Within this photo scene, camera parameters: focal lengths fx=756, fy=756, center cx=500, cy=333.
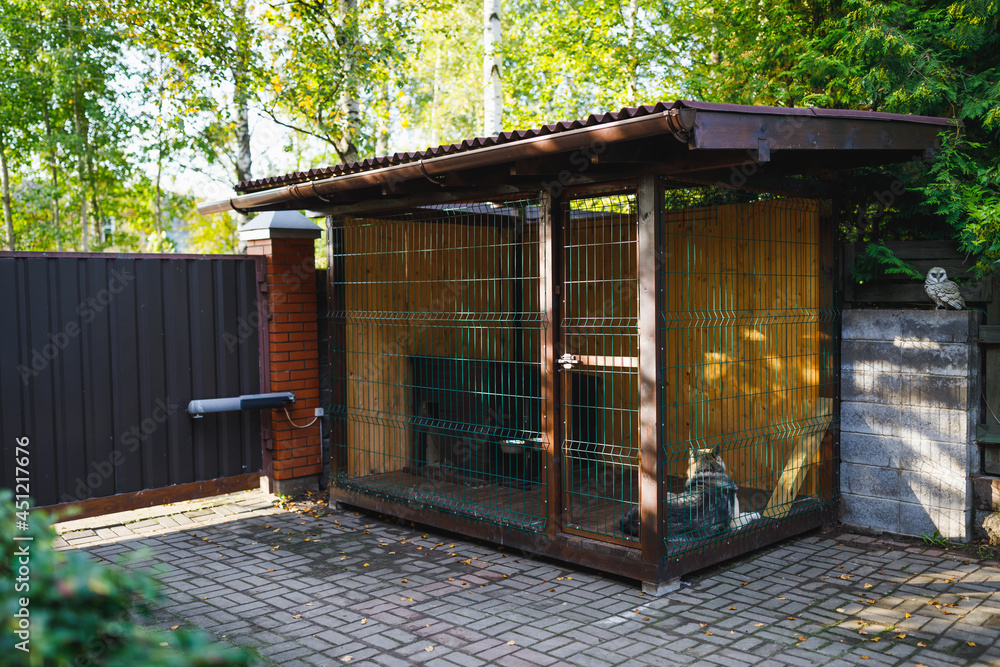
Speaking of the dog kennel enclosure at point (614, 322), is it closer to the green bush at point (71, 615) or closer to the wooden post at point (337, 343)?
the wooden post at point (337, 343)

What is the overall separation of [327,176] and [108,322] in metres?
1.98

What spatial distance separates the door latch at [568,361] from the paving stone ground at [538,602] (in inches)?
51.1

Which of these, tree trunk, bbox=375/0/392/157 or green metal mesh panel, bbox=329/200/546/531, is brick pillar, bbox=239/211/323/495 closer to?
green metal mesh panel, bbox=329/200/546/531

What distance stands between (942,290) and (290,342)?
5.07m

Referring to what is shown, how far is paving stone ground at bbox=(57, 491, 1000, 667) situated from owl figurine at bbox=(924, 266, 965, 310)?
164cm

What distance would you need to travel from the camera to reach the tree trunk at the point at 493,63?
487 inches

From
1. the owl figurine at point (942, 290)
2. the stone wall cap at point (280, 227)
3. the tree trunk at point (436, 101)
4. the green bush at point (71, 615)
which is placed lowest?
the green bush at point (71, 615)

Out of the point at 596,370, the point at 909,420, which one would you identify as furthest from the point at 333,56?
the point at 909,420

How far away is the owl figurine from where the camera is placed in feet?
16.6

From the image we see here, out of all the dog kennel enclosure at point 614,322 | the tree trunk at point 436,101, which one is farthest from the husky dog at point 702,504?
the tree trunk at point 436,101

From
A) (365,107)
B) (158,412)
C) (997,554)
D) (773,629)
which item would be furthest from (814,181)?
(365,107)

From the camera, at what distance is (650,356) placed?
14.0 feet

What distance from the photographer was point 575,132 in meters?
3.95

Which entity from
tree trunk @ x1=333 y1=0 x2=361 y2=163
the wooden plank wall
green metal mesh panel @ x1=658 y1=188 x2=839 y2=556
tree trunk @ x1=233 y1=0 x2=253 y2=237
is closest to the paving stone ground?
green metal mesh panel @ x1=658 y1=188 x2=839 y2=556
